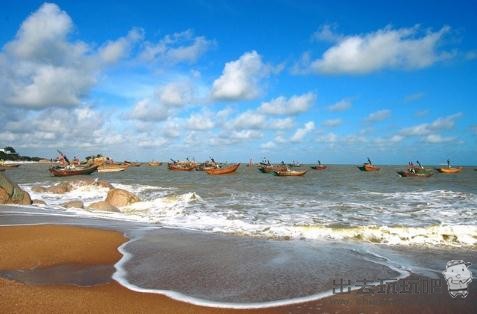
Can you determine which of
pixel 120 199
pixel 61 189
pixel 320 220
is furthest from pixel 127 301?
pixel 61 189

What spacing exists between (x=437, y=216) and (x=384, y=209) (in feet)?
9.96

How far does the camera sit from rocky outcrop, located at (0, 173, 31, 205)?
18.0m

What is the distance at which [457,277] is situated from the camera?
7.42m

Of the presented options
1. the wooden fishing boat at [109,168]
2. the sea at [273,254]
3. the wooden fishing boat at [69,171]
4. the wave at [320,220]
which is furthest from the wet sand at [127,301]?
the wooden fishing boat at [109,168]

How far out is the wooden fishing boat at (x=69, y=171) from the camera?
199 ft

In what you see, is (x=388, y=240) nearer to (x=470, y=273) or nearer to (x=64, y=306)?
(x=470, y=273)

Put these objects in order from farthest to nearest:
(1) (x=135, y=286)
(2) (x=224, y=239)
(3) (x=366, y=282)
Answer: (2) (x=224, y=239) < (3) (x=366, y=282) < (1) (x=135, y=286)

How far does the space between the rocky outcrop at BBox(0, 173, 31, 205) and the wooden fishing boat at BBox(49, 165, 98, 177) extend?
44496 mm

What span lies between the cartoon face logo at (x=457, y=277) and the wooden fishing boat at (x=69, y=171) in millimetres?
60873

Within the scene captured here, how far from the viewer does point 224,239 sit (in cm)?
1104

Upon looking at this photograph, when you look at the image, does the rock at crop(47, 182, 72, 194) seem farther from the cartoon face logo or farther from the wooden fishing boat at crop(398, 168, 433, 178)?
the wooden fishing boat at crop(398, 168, 433, 178)

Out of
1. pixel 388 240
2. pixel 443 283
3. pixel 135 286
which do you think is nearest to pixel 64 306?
pixel 135 286

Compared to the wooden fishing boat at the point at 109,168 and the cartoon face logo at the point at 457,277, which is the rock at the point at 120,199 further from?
the wooden fishing boat at the point at 109,168
